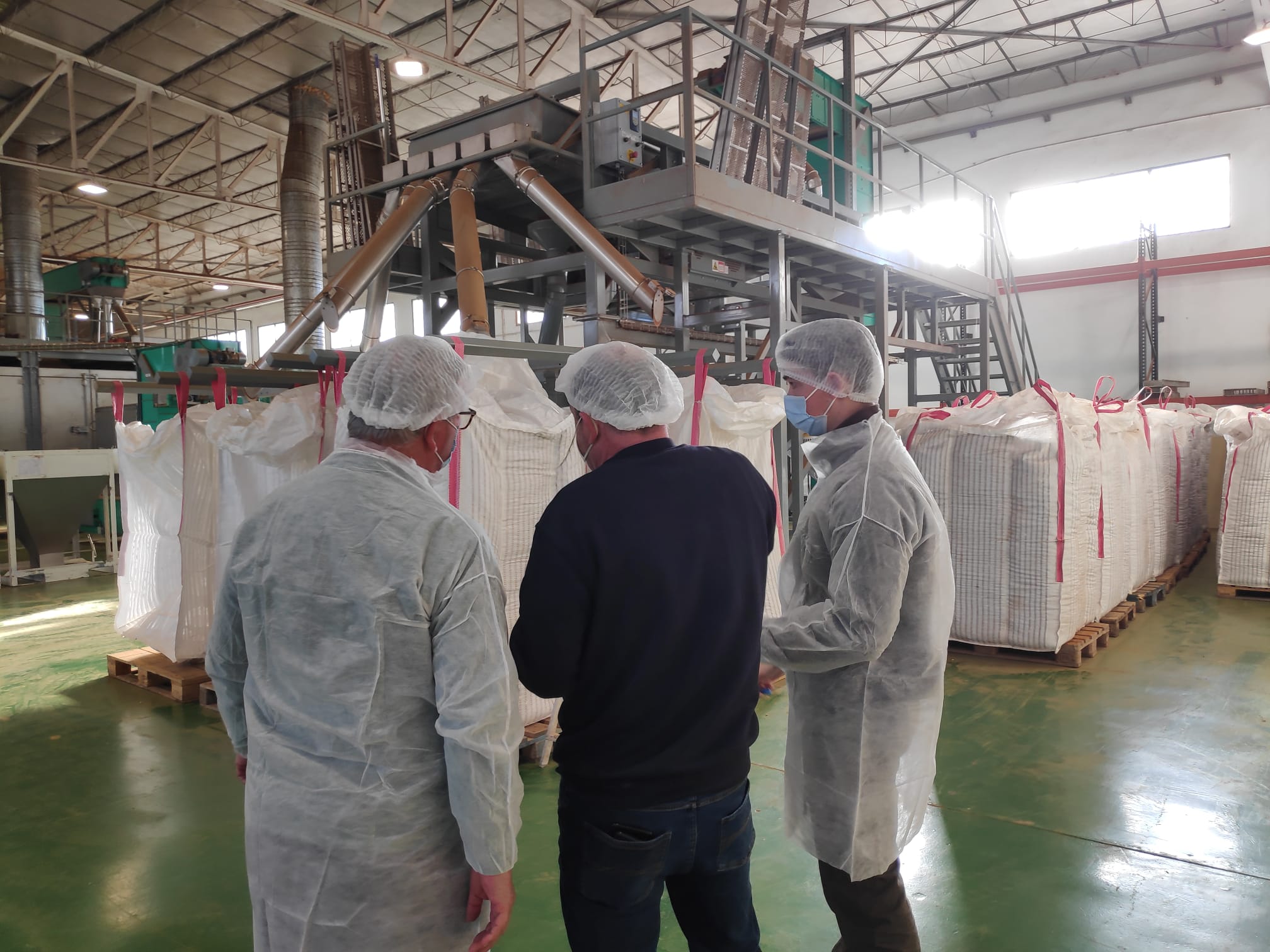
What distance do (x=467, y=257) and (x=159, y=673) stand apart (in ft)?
11.8

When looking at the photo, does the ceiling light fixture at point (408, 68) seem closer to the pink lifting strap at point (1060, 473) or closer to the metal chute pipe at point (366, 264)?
the metal chute pipe at point (366, 264)

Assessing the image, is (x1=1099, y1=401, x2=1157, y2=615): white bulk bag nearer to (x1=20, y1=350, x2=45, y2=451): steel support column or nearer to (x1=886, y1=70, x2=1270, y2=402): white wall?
(x1=886, y1=70, x2=1270, y2=402): white wall

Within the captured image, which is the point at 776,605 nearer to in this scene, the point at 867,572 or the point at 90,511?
the point at 867,572

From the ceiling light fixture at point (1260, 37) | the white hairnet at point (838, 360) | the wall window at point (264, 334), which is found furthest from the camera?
the wall window at point (264, 334)

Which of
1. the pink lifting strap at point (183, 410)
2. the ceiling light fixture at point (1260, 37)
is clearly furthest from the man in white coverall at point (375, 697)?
the ceiling light fixture at point (1260, 37)

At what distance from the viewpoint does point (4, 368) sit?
13070mm

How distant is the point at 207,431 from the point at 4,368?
1176 cm

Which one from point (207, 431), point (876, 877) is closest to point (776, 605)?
point (876, 877)

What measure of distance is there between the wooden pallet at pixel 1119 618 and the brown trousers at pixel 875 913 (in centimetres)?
527

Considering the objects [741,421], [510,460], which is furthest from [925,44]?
[510,460]

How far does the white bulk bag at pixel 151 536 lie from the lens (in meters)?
5.59

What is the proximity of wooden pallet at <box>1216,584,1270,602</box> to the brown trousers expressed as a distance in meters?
7.62

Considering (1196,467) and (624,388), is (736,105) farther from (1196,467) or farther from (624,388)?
(1196,467)

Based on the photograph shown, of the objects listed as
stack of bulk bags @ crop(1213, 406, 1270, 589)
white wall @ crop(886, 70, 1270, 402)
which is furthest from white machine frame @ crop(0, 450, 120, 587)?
white wall @ crop(886, 70, 1270, 402)
